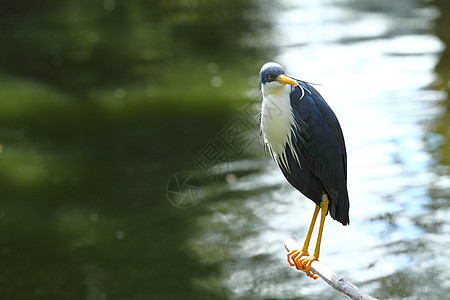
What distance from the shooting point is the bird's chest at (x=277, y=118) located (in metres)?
2.01

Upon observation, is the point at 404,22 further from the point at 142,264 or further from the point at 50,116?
the point at 142,264

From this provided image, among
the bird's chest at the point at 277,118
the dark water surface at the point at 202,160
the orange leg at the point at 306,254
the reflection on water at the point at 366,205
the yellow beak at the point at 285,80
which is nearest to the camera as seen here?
the yellow beak at the point at 285,80

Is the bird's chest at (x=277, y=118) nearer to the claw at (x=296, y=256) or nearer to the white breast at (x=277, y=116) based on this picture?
the white breast at (x=277, y=116)

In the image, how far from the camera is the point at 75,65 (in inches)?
294

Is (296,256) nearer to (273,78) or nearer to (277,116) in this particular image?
(277,116)

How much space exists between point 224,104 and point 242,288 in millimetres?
2579

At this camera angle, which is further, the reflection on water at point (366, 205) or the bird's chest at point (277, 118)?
the reflection on water at point (366, 205)

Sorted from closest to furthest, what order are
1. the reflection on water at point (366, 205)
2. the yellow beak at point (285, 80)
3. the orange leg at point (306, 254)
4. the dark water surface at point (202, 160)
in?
the yellow beak at point (285, 80) → the orange leg at point (306, 254) → the reflection on water at point (366, 205) → the dark water surface at point (202, 160)

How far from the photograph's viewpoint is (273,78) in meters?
1.92

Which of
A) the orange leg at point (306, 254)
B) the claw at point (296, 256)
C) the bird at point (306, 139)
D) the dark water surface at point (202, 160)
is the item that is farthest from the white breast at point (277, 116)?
the dark water surface at point (202, 160)

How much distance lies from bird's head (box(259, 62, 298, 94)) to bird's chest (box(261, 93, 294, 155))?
5 cm

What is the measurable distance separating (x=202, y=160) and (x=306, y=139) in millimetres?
3463

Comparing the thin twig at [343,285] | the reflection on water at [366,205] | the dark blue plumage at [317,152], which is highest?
the dark blue plumage at [317,152]

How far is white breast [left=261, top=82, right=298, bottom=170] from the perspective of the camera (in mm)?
1992
